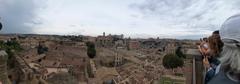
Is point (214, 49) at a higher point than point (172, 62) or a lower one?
higher

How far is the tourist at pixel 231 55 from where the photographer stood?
1315 mm

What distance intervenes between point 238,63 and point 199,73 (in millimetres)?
1438

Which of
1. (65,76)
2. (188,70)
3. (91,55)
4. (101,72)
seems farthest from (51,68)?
(188,70)

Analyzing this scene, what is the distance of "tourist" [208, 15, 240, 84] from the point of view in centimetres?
132

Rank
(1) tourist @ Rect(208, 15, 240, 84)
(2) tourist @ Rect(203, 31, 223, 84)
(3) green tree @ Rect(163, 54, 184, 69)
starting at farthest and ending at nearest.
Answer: (3) green tree @ Rect(163, 54, 184, 69) → (2) tourist @ Rect(203, 31, 223, 84) → (1) tourist @ Rect(208, 15, 240, 84)

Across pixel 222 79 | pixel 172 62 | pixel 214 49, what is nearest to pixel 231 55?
pixel 222 79

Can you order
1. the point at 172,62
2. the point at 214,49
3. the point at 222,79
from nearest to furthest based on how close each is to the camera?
the point at 222,79
the point at 214,49
the point at 172,62

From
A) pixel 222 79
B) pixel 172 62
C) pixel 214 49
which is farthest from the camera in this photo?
pixel 172 62

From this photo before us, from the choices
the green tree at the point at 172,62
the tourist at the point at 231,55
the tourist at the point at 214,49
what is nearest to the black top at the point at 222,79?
the tourist at the point at 231,55

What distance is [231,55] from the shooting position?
53.3 inches

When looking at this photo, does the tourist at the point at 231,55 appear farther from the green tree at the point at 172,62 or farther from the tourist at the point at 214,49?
the green tree at the point at 172,62

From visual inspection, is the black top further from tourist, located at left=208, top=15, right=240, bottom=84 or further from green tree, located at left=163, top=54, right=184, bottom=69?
green tree, located at left=163, top=54, right=184, bottom=69

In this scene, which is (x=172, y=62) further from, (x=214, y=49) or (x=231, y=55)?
(x=231, y=55)

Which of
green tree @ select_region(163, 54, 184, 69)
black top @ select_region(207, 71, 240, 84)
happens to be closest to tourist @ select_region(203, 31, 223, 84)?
black top @ select_region(207, 71, 240, 84)
